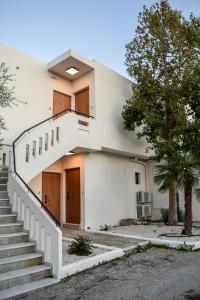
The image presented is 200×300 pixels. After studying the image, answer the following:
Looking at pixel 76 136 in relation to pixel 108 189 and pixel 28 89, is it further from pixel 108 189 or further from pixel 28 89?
pixel 108 189

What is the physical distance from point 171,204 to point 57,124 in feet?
20.4

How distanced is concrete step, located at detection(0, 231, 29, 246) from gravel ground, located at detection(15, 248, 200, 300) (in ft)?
4.44

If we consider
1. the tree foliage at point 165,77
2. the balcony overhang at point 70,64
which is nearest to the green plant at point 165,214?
the tree foliage at point 165,77

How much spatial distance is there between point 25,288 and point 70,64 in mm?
9175

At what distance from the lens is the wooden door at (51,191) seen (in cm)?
1174

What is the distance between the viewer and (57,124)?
9844 millimetres

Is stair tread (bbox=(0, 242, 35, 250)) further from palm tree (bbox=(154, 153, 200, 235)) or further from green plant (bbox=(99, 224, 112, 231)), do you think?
green plant (bbox=(99, 224, 112, 231))

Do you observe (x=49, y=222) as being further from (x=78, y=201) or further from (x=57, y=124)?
(x=78, y=201)

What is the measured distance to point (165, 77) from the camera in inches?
469

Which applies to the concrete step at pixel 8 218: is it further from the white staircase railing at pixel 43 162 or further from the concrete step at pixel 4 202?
the concrete step at pixel 4 202

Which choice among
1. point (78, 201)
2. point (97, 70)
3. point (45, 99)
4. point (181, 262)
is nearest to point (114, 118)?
point (97, 70)

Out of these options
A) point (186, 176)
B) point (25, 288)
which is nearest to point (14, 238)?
point (25, 288)

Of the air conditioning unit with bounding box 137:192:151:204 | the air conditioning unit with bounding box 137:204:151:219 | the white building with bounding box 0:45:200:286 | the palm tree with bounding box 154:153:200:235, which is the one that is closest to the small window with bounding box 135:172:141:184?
the white building with bounding box 0:45:200:286

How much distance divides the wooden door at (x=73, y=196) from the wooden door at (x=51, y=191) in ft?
1.47
